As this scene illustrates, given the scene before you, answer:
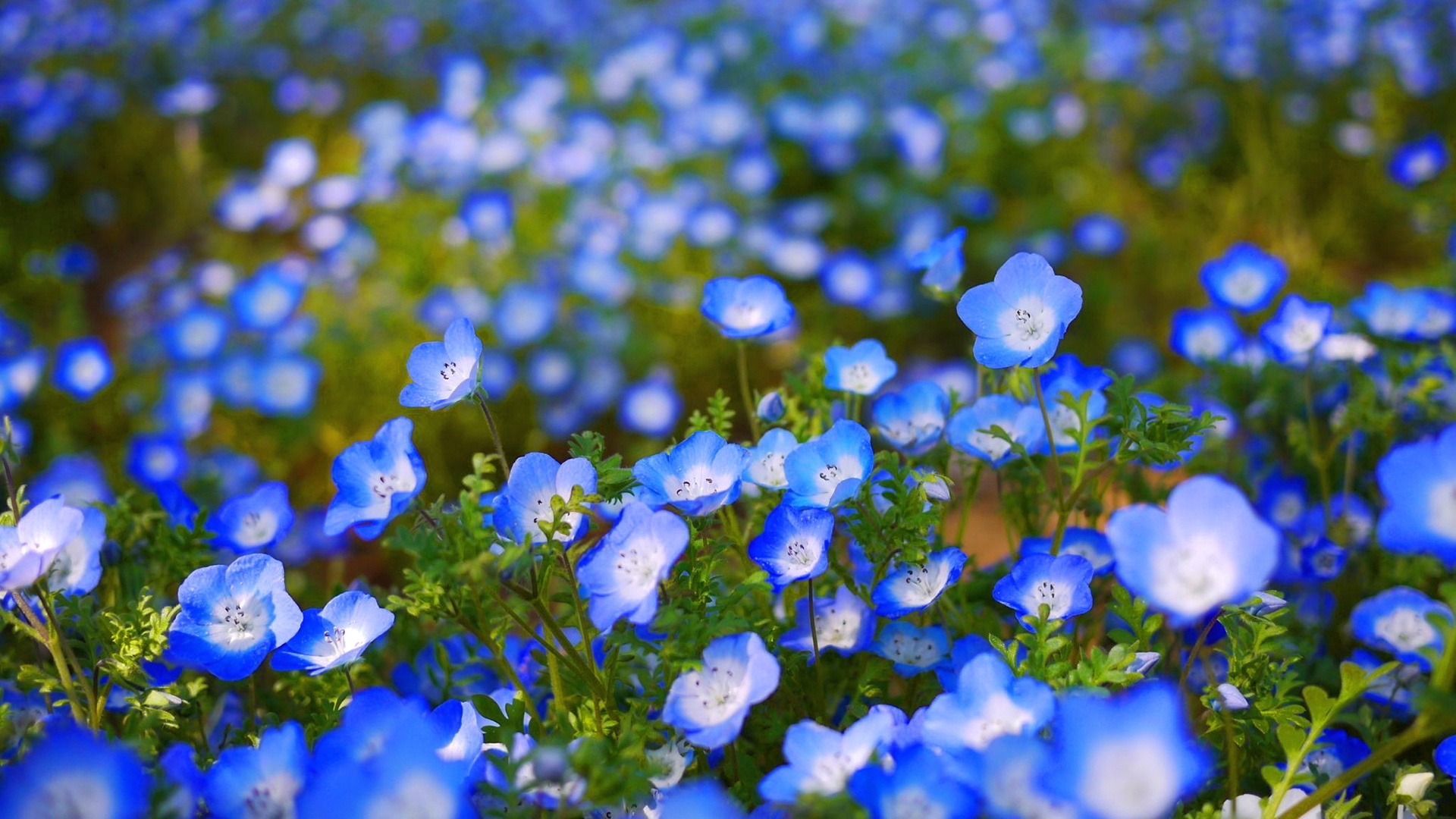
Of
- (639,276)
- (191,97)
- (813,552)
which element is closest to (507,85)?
(191,97)

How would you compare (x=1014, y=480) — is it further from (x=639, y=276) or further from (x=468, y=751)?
(x=639, y=276)

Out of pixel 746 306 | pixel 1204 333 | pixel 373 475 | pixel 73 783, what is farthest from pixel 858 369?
pixel 1204 333

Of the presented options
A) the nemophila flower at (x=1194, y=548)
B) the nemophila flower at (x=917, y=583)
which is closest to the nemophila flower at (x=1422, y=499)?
the nemophila flower at (x=1194, y=548)

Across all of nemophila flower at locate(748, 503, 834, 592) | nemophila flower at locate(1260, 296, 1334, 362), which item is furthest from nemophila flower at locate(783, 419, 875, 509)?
nemophila flower at locate(1260, 296, 1334, 362)

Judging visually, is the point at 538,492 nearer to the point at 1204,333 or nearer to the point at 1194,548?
the point at 1194,548

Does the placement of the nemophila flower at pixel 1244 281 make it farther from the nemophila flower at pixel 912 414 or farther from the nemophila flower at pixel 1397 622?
the nemophila flower at pixel 912 414
